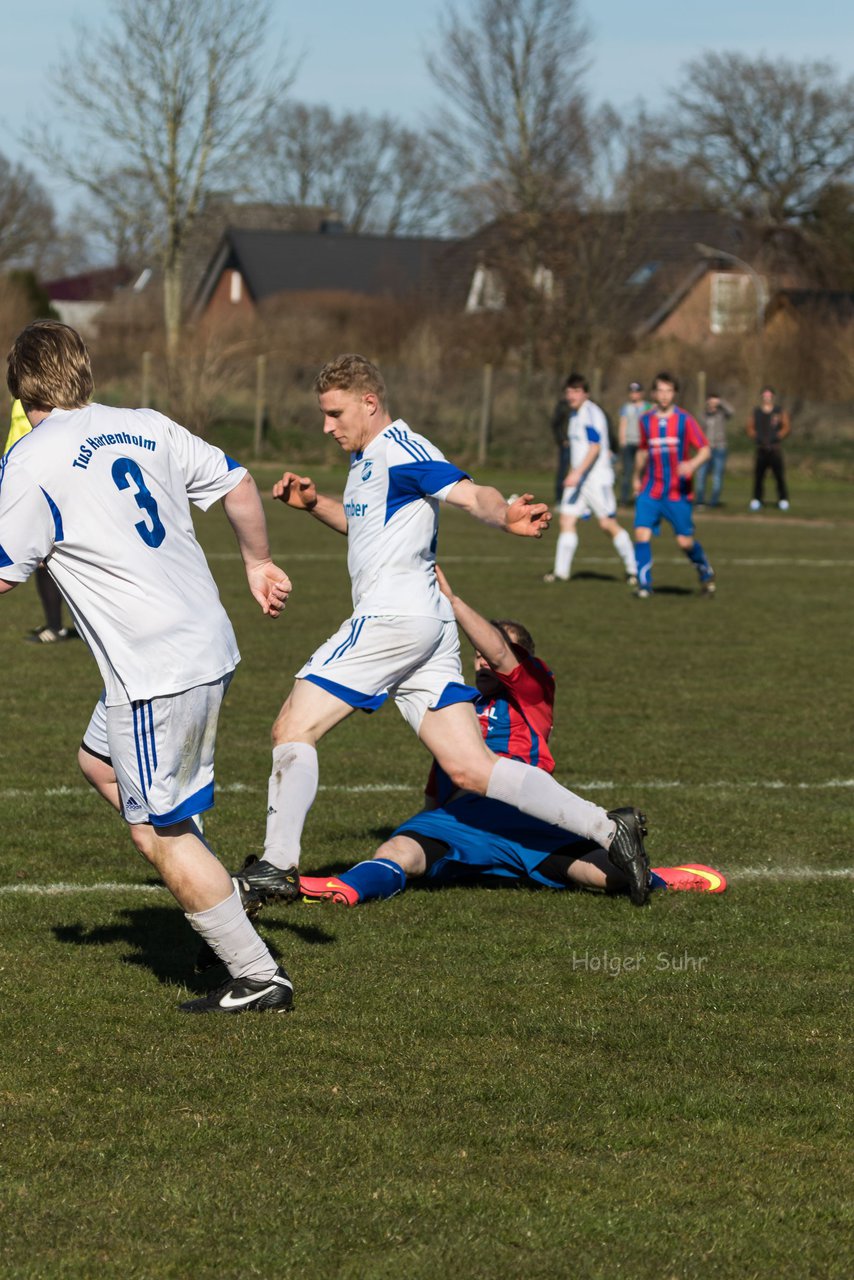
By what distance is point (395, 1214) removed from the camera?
138 inches

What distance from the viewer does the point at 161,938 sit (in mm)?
5574

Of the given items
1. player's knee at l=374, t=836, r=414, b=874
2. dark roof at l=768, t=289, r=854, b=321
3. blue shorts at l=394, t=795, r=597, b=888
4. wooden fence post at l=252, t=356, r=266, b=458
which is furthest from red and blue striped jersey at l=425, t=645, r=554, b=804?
dark roof at l=768, t=289, r=854, b=321

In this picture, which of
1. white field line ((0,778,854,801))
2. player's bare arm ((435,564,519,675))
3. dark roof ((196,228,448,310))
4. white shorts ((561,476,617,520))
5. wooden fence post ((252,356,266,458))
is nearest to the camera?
player's bare arm ((435,564,519,675))

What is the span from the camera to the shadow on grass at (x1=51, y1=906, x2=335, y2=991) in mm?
5234

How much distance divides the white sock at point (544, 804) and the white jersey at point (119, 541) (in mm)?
1529

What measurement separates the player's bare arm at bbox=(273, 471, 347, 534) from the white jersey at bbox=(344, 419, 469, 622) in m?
0.15

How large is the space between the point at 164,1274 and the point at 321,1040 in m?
1.36

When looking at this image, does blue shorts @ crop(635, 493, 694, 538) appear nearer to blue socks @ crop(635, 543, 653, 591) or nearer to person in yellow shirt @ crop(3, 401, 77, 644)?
blue socks @ crop(635, 543, 653, 591)

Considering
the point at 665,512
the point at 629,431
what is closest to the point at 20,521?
the point at 665,512

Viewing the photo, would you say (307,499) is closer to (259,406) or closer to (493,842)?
(493,842)

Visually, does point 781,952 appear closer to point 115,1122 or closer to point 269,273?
point 115,1122

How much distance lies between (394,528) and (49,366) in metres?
1.78

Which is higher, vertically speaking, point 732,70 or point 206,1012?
point 732,70

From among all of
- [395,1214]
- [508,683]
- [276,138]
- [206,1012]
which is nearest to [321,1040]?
[206,1012]
